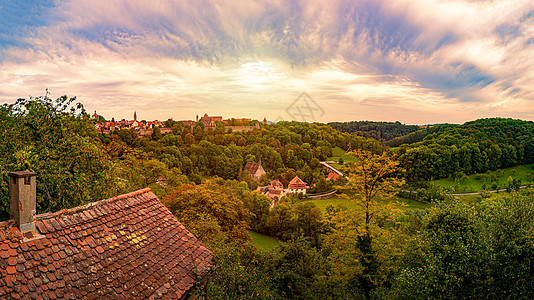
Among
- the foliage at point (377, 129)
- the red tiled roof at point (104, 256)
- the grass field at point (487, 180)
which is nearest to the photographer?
the red tiled roof at point (104, 256)

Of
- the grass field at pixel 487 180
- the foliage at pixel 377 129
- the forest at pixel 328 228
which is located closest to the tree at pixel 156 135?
the forest at pixel 328 228

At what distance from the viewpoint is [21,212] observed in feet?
15.0

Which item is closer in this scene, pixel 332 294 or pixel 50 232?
pixel 50 232

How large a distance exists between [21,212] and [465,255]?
10891 mm

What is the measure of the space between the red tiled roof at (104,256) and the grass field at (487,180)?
48.8 m

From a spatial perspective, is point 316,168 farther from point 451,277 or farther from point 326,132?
point 451,277

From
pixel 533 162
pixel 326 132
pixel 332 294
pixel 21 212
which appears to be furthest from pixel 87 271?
pixel 326 132

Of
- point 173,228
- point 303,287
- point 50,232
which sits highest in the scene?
point 50,232

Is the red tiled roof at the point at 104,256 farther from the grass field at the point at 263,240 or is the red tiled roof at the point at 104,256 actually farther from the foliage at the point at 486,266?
the grass field at the point at 263,240

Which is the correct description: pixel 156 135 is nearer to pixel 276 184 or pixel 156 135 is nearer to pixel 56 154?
pixel 276 184

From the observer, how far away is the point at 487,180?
4559 cm

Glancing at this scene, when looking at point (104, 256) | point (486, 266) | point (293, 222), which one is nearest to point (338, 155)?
point (293, 222)

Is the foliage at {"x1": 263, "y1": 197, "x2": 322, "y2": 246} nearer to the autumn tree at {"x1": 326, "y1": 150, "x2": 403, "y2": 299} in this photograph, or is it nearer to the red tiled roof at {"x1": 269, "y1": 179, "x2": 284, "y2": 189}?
the autumn tree at {"x1": 326, "y1": 150, "x2": 403, "y2": 299}

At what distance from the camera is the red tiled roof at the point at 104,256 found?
13.8 ft
